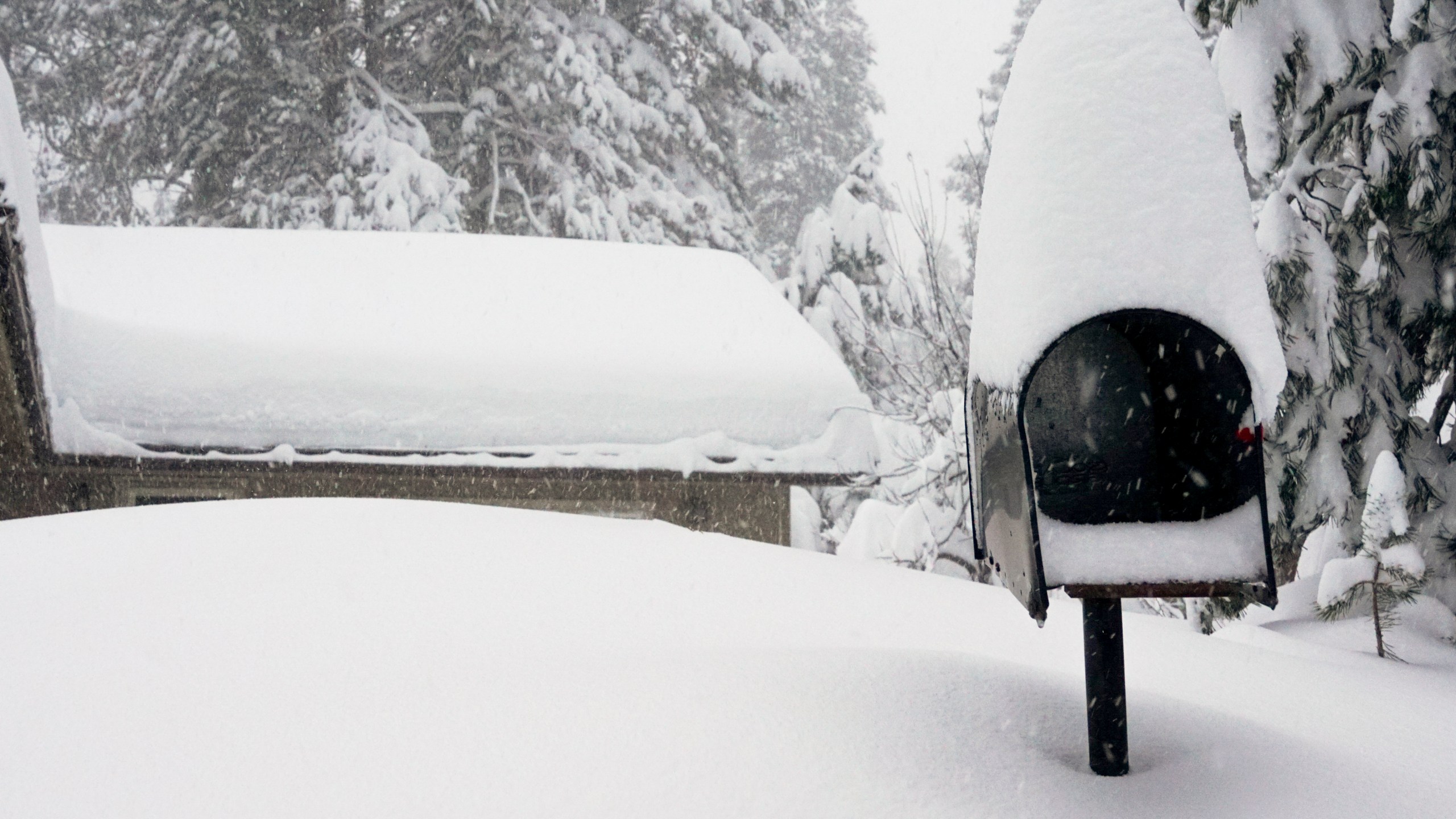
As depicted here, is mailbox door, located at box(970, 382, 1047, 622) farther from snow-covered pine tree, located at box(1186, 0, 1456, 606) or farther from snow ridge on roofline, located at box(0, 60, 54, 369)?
snow ridge on roofline, located at box(0, 60, 54, 369)

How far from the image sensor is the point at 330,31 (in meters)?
13.7

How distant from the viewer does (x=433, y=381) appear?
273 inches

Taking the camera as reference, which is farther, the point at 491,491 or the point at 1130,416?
the point at 491,491

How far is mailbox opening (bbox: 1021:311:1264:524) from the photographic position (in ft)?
7.34

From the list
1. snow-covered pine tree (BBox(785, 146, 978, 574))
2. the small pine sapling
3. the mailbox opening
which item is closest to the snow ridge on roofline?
snow-covered pine tree (BBox(785, 146, 978, 574))

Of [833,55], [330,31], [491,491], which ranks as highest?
[833,55]

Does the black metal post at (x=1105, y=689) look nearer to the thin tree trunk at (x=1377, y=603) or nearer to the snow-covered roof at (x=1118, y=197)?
the snow-covered roof at (x=1118, y=197)

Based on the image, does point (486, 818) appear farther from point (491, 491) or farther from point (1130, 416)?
point (491, 491)

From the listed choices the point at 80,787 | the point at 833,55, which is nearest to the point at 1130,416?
the point at 80,787

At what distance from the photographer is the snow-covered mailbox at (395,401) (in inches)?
260

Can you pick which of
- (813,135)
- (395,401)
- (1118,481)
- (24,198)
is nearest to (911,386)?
(395,401)

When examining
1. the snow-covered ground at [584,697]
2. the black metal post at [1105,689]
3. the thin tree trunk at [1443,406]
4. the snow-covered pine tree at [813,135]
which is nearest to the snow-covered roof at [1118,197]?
the black metal post at [1105,689]

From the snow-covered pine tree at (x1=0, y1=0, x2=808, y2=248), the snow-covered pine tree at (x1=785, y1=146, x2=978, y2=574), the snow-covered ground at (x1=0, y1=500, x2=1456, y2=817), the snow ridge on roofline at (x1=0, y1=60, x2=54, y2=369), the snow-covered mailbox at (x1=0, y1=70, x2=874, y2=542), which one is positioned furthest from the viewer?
the snow-covered pine tree at (x1=0, y1=0, x2=808, y2=248)

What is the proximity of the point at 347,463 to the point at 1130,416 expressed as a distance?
5.65 metres
